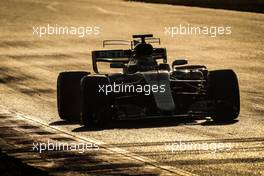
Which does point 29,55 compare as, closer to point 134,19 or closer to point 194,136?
point 134,19

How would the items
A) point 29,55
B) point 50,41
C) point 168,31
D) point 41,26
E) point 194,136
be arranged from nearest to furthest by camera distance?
point 194,136 → point 29,55 → point 50,41 → point 168,31 → point 41,26

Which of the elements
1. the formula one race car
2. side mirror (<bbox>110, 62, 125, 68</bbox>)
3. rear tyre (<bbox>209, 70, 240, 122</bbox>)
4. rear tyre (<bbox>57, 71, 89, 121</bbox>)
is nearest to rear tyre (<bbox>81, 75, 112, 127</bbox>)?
the formula one race car

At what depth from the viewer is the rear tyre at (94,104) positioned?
19016 millimetres

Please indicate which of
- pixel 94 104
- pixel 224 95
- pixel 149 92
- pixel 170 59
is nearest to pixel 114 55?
pixel 149 92

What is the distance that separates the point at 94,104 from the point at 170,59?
15760 mm

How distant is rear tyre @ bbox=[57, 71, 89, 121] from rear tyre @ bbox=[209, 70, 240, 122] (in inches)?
108

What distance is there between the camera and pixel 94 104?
19.0 m

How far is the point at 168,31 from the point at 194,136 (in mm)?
27549

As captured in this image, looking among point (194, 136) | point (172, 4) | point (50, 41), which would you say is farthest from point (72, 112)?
point (172, 4)

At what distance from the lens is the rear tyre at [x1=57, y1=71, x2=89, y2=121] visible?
2080 centimetres

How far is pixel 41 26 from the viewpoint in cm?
4822

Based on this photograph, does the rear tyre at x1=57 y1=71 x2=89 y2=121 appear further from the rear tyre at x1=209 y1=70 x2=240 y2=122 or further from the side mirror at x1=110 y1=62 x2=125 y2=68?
the rear tyre at x1=209 y1=70 x2=240 y2=122

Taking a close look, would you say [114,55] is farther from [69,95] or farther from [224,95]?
[224,95]

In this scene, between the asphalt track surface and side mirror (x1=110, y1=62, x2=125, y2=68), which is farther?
side mirror (x1=110, y1=62, x2=125, y2=68)
